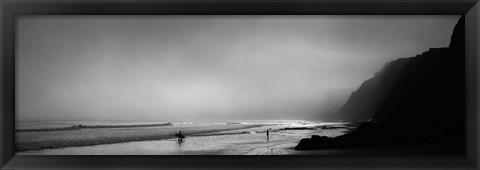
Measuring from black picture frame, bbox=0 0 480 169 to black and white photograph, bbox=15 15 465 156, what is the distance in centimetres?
7

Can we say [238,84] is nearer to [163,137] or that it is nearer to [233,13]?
[233,13]

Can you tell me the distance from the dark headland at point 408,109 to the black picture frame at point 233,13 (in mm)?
111

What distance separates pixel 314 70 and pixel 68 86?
62.7 inches

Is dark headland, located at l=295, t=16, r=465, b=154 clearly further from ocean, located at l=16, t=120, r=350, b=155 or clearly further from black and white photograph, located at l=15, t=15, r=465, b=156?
ocean, located at l=16, t=120, r=350, b=155

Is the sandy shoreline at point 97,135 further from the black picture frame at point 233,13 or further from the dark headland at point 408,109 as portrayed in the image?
the dark headland at point 408,109

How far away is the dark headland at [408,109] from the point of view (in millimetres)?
2605

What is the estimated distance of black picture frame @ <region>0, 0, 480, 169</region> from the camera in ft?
8.00

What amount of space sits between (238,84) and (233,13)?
463mm

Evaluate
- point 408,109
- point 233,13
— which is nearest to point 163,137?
point 233,13

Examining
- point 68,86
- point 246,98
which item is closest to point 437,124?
point 246,98

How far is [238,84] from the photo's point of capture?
2682 mm

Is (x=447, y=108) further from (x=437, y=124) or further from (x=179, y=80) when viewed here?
(x=179, y=80)

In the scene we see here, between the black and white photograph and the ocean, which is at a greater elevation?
the black and white photograph

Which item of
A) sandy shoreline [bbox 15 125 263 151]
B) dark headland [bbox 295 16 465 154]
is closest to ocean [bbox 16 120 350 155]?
sandy shoreline [bbox 15 125 263 151]
